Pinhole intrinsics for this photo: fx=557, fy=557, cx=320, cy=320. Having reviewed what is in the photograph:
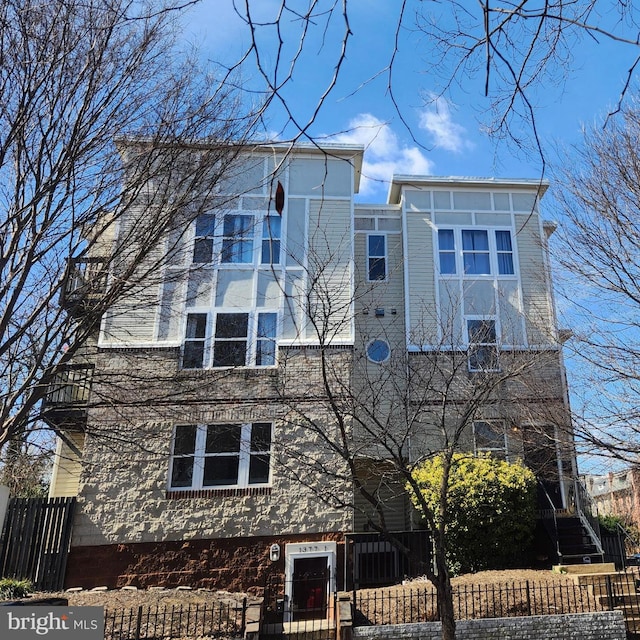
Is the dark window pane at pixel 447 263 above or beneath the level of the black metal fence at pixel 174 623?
above

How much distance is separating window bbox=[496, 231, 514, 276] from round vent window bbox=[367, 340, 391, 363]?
13.2ft

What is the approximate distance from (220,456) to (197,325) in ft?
11.0

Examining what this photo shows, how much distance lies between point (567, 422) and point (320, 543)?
5966mm

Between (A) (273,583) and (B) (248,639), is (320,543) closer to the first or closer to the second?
(A) (273,583)

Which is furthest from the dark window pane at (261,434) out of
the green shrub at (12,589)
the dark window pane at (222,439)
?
the green shrub at (12,589)

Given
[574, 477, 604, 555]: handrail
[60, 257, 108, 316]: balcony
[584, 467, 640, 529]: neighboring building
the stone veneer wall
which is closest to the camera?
[60, 257, 108, 316]: balcony

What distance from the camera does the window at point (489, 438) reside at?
534 inches

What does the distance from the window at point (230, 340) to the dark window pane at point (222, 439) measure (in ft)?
5.15

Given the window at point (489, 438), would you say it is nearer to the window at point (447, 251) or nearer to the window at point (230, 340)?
the window at point (447, 251)

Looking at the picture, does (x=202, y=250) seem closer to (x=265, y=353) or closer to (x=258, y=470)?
(x=265, y=353)

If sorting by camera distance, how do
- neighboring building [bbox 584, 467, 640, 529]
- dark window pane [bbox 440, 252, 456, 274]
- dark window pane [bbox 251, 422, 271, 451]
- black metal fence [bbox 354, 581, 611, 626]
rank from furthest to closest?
neighboring building [bbox 584, 467, 640, 529]
dark window pane [bbox 440, 252, 456, 274]
dark window pane [bbox 251, 422, 271, 451]
black metal fence [bbox 354, 581, 611, 626]

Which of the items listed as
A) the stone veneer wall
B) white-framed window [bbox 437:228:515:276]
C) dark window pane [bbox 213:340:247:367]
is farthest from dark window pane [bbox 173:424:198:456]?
white-framed window [bbox 437:228:515:276]

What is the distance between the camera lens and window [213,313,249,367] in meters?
14.0

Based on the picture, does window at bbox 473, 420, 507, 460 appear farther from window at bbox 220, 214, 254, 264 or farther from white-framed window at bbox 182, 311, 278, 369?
window at bbox 220, 214, 254, 264
